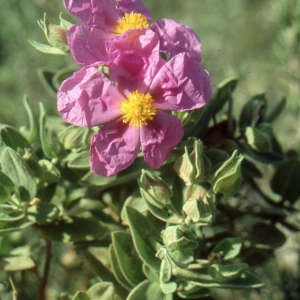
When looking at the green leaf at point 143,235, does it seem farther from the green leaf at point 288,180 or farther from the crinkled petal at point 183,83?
the green leaf at point 288,180


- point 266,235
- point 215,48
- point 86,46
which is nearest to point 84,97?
point 86,46

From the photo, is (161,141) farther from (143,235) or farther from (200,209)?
(143,235)

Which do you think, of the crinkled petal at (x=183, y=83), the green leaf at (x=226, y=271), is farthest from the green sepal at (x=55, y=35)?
the green leaf at (x=226, y=271)

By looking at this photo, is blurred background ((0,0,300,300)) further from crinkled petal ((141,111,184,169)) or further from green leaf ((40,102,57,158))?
green leaf ((40,102,57,158))

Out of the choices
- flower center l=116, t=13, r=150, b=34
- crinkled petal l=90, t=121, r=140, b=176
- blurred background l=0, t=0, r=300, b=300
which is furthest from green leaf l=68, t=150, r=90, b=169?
blurred background l=0, t=0, r=300, b=300

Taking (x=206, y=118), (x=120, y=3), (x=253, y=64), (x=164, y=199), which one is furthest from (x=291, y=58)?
(x=253, y=64)

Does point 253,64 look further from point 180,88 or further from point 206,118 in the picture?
point 180,88
